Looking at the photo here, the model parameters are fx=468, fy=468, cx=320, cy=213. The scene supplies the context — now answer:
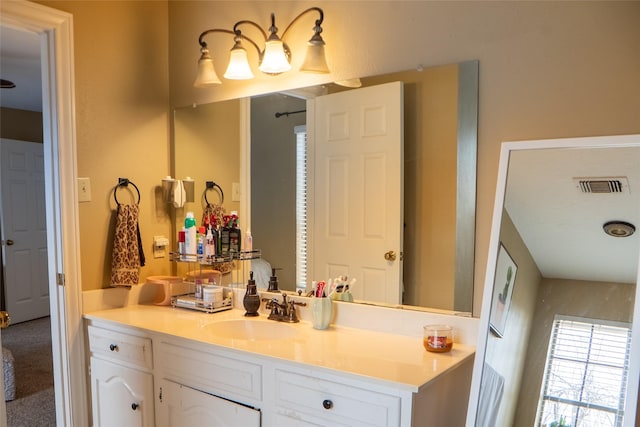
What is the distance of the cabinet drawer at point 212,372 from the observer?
155 centimetres

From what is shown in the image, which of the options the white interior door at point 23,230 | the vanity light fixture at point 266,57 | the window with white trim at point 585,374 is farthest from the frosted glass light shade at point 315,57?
the white interior door at point 23,230

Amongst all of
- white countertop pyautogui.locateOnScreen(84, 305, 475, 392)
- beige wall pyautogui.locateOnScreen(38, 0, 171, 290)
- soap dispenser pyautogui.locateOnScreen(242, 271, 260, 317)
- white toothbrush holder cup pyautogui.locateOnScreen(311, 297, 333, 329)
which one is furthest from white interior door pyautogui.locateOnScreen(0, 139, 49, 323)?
white toothbrush holder cup pyautogui.locateOnScreen(311, 297, 333, 329)

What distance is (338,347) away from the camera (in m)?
1.59

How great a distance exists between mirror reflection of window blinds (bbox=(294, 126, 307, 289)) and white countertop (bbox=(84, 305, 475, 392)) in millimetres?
220

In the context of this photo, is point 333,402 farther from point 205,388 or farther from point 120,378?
point 120,378

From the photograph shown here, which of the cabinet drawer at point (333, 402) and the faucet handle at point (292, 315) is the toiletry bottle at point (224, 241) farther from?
the cabinet drawer at point (333, 402)

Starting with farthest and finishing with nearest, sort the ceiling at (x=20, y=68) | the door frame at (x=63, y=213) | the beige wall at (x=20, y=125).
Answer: the beige wall at (x=20, y=125)
the ceiling at (x=20, y=68)
the door frame at (x=63, y=213)

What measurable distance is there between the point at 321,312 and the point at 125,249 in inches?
40.6

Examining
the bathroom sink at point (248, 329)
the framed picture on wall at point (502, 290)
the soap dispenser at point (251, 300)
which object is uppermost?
the framed picture on wall at point (502, 290)

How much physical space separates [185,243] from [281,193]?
57cm

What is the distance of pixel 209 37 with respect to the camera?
2.31 m

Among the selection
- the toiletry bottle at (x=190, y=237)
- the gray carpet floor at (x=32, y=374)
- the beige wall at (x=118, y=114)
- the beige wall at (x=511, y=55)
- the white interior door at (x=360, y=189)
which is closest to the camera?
the beige wall at (x=511, y=55)

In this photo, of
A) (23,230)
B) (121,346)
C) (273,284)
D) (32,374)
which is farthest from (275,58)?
(23,230)

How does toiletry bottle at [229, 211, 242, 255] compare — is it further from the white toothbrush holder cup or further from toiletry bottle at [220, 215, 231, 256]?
the white toothbrush holder cup
